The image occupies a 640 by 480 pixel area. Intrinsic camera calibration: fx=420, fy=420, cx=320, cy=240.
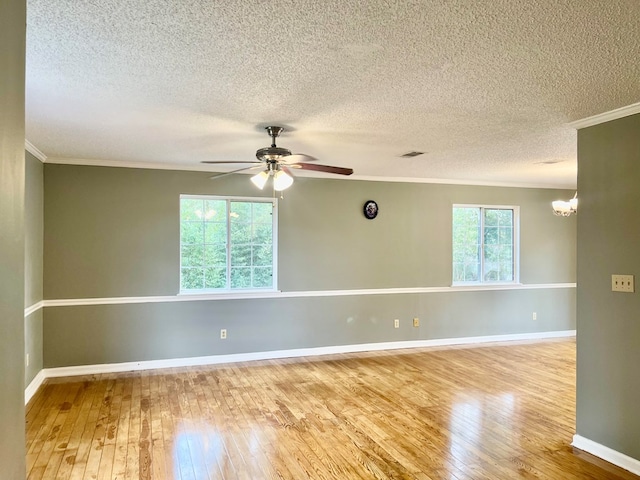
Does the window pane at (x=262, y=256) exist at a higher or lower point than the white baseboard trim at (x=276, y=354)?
higher

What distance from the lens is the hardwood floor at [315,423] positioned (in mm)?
2725

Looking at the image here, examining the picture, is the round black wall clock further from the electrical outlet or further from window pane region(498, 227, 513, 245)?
the electrical outlet

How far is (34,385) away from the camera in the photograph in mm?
4137

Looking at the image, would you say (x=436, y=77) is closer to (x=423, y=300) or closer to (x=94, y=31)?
(x=94, y=31)

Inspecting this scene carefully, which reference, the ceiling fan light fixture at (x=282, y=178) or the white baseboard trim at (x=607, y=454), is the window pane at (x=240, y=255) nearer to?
the ceiling fan light fixture at (x=282, y=178)

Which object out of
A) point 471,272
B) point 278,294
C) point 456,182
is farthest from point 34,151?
point 471,272

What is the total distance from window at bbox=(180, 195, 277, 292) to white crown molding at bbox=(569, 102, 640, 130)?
3484 mm

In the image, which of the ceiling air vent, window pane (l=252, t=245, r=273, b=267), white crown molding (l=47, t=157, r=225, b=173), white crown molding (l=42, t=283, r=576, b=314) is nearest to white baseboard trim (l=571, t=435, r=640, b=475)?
the ceiling air vent

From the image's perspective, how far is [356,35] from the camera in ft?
5.97

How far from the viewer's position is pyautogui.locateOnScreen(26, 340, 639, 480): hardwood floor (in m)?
2.72

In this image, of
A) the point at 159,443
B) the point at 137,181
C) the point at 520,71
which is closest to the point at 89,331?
the point at 137,181

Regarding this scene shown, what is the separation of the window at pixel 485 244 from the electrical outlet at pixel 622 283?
343 centimetres

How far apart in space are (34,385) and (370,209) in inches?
170

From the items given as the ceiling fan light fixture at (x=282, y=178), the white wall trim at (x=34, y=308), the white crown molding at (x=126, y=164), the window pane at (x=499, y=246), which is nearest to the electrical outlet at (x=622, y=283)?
the ceiling fan light fixture at (x=282, y=178)
